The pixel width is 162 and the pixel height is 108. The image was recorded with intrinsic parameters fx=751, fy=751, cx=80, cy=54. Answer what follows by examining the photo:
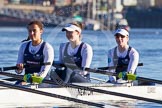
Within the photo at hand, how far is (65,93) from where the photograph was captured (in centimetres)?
1516

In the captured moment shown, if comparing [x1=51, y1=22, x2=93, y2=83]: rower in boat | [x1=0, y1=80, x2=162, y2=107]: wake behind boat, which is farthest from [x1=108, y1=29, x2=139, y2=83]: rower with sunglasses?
[x1=51, y1=22, x2=93, y2=83]: rower in boat

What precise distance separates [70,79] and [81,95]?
0.45m

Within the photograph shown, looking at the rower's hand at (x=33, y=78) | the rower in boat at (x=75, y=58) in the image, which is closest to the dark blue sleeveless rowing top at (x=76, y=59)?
the rower in boat at (x=75, y=58)

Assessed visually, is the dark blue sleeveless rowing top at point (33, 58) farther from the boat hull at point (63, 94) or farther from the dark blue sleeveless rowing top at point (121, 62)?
the dark blue sleeveless rowing top at point (121, 62)

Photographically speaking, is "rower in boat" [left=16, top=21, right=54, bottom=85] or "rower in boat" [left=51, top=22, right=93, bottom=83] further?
"rower in boat" [left=51, top=22, right=93, bottom=83]

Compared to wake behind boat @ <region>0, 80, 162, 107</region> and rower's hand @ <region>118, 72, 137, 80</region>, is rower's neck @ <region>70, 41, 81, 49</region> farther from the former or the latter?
rower's hand @ <region>118, 72, 137, 80</region>

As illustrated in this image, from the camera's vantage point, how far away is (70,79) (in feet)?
51.5

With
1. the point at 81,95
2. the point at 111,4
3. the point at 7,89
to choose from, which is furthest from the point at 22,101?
the point at 111,4

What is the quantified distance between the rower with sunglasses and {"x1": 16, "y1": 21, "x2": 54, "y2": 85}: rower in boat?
175cm

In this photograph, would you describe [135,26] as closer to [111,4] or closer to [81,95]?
[111,4]

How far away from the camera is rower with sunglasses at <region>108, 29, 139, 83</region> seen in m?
15.9

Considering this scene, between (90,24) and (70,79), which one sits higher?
(70,79)

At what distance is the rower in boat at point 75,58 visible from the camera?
15570mm

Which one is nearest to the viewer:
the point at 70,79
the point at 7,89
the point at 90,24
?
the point at 7,89
